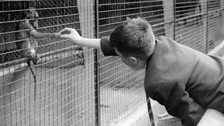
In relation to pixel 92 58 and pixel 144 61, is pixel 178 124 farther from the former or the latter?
pixel 92 58

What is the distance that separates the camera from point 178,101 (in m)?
2.29

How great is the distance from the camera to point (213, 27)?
34.8ft

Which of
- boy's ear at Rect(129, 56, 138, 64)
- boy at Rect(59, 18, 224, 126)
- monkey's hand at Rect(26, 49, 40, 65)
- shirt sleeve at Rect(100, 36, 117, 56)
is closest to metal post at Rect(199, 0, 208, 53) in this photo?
monkey's hand at Rect(26, 49, 40, 65)

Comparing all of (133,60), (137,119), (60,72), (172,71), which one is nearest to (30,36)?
(60,72)

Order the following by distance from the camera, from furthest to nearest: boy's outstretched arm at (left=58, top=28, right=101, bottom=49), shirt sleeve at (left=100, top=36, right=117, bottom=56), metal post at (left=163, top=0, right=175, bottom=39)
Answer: metal post at (left=163, top=0, right=175, bottom=39), boy's outstretched arm at (left=58, top=28, right=101, bottom=49), shirt sleeve at (left=100, top=36, right=117, bottom=56)

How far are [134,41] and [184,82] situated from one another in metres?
0.38

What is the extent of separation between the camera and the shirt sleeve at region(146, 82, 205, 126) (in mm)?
2211

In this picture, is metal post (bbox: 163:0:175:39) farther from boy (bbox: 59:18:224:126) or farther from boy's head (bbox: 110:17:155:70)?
boy's head (bbox: 110:17:155:70)

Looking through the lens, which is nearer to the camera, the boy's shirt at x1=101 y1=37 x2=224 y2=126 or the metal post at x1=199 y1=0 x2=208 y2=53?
the boy's shirt at x1=101 y1=37 x2=224 y2=126

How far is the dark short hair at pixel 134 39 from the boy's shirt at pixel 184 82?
9 cm

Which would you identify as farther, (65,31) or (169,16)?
(169,16)

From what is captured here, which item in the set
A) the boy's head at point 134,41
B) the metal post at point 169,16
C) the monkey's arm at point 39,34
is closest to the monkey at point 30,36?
the monkey's arm at point 39,34

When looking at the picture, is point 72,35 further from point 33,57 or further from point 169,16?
point 169,16

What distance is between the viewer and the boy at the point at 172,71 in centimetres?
222
